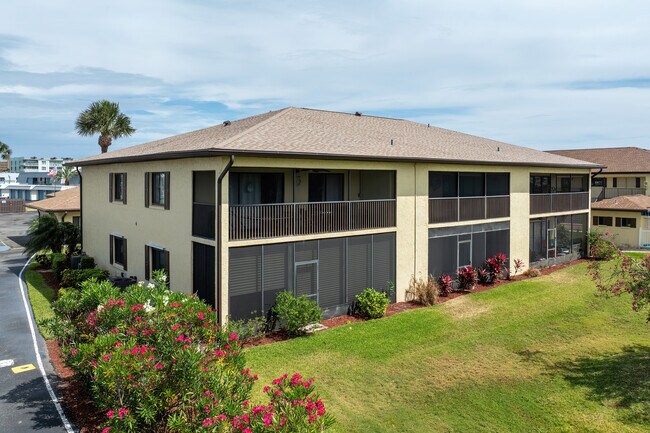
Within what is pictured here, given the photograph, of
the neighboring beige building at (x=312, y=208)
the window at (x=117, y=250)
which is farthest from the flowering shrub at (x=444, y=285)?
the window at (x=117, y=250)

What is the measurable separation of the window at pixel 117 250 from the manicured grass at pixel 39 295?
300 centimetres

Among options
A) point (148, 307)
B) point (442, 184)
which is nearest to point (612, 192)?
point (442, 184)

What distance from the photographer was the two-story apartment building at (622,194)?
35.9 m

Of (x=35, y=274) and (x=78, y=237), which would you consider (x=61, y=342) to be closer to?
(x=35, y=274)

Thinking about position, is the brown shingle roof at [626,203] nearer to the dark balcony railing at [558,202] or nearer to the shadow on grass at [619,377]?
the dark balcony railing at [558,202]

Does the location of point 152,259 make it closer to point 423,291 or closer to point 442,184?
point 423,291

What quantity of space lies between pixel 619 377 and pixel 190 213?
540 inches

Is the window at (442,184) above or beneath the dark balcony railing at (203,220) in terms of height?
above

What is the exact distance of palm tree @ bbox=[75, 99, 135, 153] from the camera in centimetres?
4367

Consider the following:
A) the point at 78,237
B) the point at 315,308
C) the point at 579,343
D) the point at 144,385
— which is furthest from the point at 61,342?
the point at 78,237

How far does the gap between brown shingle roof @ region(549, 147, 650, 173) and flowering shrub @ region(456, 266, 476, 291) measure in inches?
1103

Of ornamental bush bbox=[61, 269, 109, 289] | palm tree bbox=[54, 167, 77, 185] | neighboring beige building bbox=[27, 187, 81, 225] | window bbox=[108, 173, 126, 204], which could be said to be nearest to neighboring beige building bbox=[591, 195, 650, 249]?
window bbox=[108, 173, 126, 204]

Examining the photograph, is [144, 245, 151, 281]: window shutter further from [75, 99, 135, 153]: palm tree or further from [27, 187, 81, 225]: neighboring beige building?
[75, 99, 135, 153]: palm tree

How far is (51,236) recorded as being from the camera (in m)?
28.3
